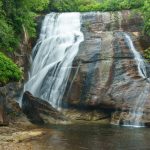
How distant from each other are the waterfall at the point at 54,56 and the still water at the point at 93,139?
6.42 meters

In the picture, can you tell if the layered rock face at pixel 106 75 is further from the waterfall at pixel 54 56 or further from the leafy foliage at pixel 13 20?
the leafy foliage at pixel 13 20

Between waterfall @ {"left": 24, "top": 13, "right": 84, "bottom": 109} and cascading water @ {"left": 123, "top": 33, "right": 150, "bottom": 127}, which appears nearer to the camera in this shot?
cascading water @ {"left": 123, "top": 33, "right": 150, "bottom": 127}

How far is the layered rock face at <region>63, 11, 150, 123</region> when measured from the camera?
89.5 feet

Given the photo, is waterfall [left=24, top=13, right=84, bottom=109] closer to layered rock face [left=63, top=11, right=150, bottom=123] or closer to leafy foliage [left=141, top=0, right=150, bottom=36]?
layered rock face [left=63, top=11, right=150, bottom=123]

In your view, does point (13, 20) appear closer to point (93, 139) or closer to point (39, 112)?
point (39, 112)

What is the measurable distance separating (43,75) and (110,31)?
686 centimetres

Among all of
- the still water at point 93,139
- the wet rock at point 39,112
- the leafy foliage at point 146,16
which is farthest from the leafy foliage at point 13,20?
the leafy foliage at point 146,16

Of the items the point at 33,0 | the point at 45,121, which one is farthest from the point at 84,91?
the point at 33,0

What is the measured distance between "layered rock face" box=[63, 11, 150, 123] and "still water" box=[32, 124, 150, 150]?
14.5 ft

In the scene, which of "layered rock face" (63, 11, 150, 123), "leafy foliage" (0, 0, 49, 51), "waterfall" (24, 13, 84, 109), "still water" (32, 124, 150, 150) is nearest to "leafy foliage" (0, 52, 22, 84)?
"leafy foliage" (0, 0, 49, 51)

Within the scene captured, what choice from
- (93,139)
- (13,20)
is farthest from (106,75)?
(93,139)

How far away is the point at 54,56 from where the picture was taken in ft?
103

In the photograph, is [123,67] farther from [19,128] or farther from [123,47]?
[19,128]

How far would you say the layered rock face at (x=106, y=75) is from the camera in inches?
1074
